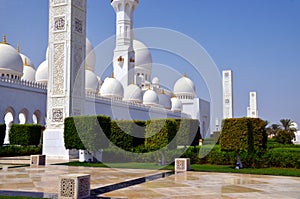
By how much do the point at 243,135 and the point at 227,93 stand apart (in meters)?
28.1

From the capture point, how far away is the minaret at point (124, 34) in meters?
30.4

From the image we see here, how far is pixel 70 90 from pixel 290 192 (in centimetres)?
992

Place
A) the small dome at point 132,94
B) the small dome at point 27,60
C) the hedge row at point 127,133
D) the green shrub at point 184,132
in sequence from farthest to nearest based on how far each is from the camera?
the small dome at point 132,94
the small dome at point 27,60
the green shrub at point 184,132
the hedge row at point 127,133

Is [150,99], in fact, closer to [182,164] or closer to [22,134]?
[22,134]

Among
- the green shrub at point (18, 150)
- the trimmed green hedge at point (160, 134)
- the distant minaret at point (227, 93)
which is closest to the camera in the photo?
the trimmed green hedge at point (160, 134)

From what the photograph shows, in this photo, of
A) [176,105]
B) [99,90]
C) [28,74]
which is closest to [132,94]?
[99,90]

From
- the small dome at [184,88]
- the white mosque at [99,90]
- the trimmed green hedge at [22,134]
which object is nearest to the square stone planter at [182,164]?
the white mosque at [99,90]

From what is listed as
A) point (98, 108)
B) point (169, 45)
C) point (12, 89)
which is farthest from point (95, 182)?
point (98, 108)

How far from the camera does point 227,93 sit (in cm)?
3747

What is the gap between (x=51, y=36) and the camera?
1438cm

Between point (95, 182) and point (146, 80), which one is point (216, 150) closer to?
point (95, 182)

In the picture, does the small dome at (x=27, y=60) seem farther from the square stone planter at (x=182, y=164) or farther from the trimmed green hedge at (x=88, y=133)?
the square stone planter at (x=182, y=164)

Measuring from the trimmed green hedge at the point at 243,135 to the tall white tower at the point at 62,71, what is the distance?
6.44 metres

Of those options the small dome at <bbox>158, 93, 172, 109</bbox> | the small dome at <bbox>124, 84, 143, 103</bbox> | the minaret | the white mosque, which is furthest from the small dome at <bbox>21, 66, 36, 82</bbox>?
the small dome at <bbox>158, 93, 172, 109</bbox>
